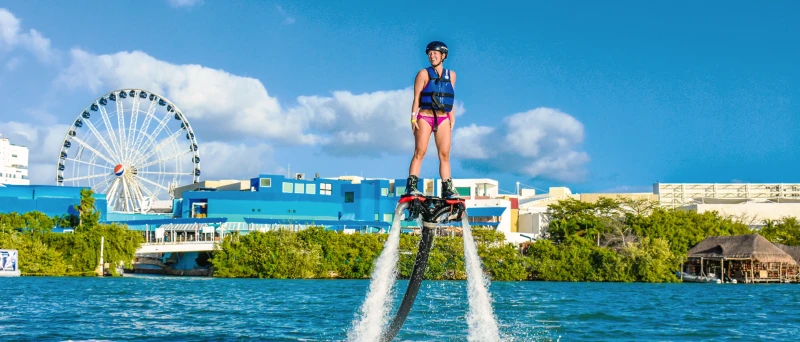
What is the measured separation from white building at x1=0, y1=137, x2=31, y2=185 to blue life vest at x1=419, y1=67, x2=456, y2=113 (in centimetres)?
15608

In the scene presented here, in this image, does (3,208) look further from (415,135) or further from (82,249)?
(415,135)

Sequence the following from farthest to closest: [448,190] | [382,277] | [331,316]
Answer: [331,316] → [382,277] → [448,190]

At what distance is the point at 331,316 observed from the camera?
37.9 m

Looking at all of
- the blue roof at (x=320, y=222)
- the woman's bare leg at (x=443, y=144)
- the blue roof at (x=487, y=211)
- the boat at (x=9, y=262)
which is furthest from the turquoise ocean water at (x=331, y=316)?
the blue roof at (x=487, y=211)

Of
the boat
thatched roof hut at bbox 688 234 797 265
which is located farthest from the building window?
thatched roof hut at bbox 688 234 797 265

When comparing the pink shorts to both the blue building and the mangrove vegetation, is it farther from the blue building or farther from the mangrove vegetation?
the blue building

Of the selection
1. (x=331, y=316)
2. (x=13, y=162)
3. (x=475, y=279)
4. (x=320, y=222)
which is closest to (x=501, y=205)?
(x=320, y=222)

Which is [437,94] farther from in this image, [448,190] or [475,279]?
[475,279]

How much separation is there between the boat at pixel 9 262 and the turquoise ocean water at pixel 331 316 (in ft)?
75.7

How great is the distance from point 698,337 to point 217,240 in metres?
70.4

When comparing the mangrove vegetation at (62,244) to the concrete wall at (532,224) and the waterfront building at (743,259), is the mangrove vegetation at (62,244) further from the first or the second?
the waterfront building at (743,259)

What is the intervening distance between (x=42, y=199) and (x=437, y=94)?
94116 millimetres

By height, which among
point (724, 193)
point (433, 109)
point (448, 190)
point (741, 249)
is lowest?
point (741, 249)

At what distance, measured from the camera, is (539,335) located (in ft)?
102
